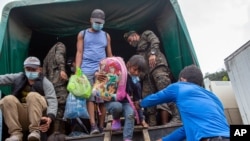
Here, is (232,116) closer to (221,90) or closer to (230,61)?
(221,90)

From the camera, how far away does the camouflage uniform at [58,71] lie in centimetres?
428

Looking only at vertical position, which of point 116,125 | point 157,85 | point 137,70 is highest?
point 137,70

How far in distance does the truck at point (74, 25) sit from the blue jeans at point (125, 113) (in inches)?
53.7

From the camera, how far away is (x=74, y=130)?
12.2 ft

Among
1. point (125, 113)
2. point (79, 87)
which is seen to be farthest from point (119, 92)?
point (79, 87)

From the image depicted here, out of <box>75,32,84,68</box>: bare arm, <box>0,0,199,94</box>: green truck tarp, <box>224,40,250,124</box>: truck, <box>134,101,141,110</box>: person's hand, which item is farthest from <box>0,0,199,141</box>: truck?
<box>224,40,250,124</box>: truck

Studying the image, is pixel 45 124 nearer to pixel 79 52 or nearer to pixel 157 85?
pixel 79 52

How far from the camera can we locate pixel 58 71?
4445mm

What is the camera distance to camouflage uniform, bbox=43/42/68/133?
4.28 meters

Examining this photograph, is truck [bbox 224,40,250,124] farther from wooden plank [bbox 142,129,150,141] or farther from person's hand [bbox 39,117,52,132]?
person's hand [bbox 39,117,52,132]

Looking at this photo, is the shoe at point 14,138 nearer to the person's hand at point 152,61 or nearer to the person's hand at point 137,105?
the person's hand at point 137,105

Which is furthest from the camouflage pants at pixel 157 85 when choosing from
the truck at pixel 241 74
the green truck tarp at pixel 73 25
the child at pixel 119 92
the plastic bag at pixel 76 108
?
the truck at pixel 241 74

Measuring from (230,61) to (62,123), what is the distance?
4.09 meters

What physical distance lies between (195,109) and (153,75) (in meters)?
1.81
